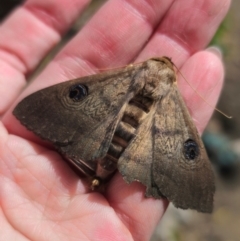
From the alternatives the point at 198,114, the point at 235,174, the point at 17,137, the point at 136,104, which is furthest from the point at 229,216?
the point at 17,137

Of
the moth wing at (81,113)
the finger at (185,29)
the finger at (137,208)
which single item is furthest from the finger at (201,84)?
the finger at (137,208)

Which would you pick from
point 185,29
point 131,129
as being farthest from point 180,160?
point 185,29

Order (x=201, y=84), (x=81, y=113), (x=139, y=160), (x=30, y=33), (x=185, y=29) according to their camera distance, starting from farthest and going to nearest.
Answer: (x=30, y=33) < (x=185, y=29) < (x=201, y=84) < (x=81, y=113) < (x=139, y=160)

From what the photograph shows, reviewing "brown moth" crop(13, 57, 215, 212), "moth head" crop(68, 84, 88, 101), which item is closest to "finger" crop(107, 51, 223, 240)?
"brown moth" crop(13, 57, 215, 212)

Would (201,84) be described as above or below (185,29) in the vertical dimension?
below

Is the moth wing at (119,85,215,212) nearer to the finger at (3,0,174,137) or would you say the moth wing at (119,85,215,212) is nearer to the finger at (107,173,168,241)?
the finger at (107,173,168,241)

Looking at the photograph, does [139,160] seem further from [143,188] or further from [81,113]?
[81,113]

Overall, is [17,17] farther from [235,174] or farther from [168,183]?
[235,174]
